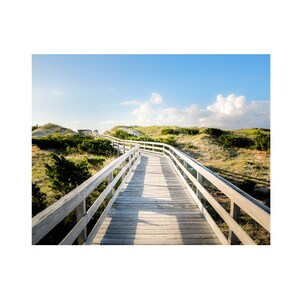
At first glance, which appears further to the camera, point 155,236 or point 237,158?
point 237,158

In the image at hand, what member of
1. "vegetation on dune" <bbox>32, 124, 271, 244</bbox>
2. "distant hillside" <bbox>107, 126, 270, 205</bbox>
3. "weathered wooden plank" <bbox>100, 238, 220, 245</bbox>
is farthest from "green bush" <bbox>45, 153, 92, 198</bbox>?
"distant hillside" <bbox>107, 126, 270, 205</bbox>

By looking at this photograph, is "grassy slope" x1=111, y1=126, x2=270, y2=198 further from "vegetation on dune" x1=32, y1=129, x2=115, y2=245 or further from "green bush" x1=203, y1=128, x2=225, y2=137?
"vegetation on dune" x1=32, y1=129, x2=115, y2=245

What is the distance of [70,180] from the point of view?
6672mm

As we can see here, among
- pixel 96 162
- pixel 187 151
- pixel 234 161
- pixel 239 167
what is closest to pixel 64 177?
pixel 96 162

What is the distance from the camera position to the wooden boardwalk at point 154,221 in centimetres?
278

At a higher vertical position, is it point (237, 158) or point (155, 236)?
point (237, 158)

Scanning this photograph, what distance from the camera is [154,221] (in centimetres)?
331

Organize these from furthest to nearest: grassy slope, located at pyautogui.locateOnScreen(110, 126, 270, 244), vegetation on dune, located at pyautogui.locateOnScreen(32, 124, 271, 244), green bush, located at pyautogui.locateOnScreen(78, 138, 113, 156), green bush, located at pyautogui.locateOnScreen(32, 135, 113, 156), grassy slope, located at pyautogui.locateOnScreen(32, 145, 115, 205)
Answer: green bush, located at pyautogui.locateOnScreen(32, 135, 113, 156) < green bush, located at pyautogui.locateOnScreen(78, 138, 113, 156) < grassy slope, located at pyautogui.locateOnScreen(32, 145, 115, 205) < grassy slope, located at pyautogui.locateOnScreen(110, 126, 270, 244) < vegetation on dune, located at pyautogui.locateOnScreen(32, 124, 271, 244)

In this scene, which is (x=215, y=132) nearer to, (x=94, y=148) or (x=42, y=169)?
(x=94, y=148)

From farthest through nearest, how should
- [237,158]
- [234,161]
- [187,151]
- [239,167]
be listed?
[187,151]
[237,158]
[234,161]
[239,167]

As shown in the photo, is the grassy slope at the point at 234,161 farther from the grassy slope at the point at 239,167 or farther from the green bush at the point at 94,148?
the green bush at the point at 94,148

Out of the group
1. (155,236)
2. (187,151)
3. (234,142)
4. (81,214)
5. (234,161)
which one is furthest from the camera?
(234,142)

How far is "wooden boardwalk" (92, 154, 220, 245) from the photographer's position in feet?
9.13
